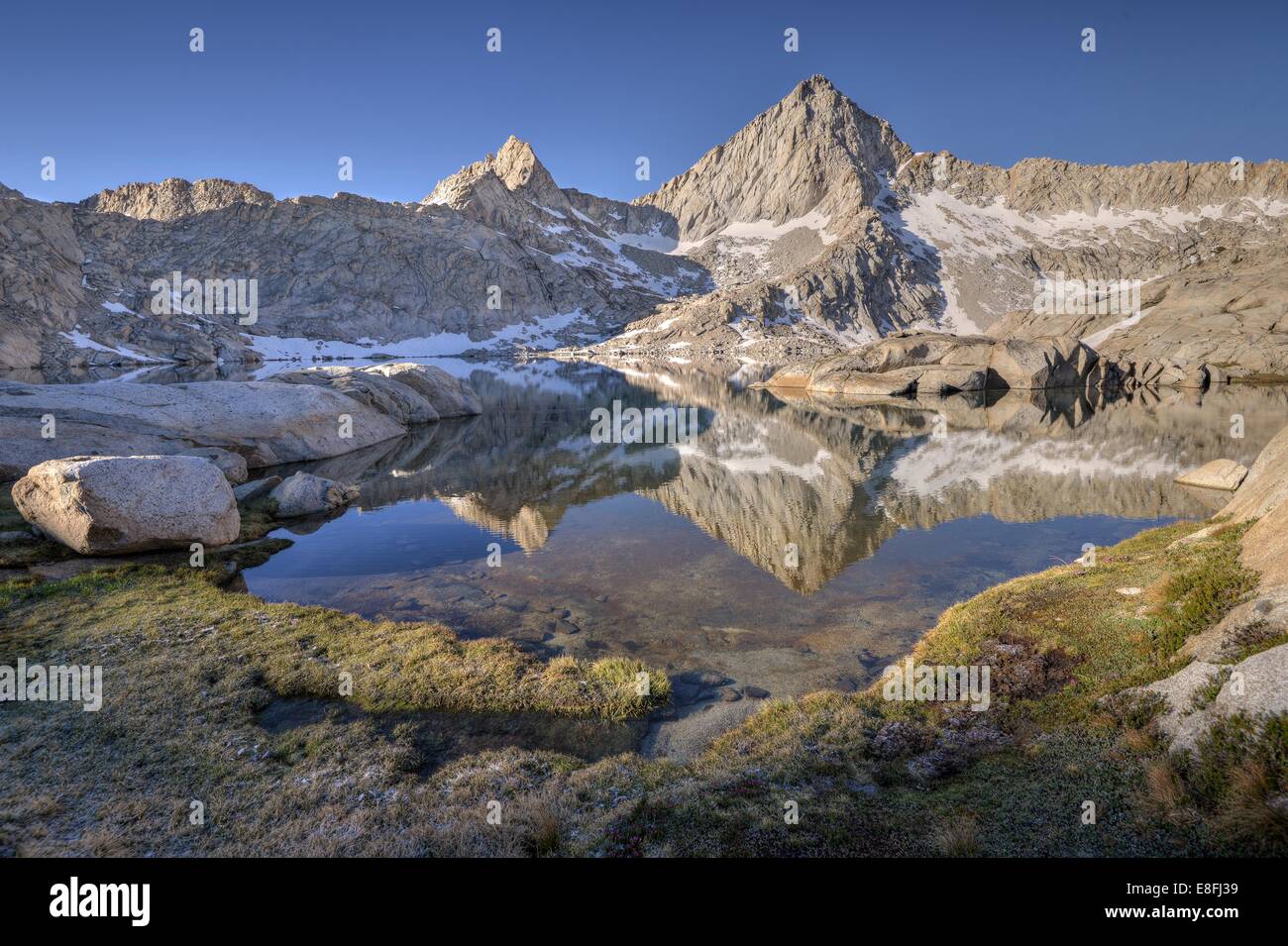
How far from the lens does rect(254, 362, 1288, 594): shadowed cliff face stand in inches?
901

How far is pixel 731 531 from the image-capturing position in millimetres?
22125

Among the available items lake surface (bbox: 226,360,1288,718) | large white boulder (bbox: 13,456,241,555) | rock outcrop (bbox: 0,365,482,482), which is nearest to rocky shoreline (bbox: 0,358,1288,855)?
lake surface (bbox: 226,360,1288,718)

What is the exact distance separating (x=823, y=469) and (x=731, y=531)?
12.8 metres

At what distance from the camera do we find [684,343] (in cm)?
18125

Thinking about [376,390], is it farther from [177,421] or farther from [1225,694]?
[1225,694]

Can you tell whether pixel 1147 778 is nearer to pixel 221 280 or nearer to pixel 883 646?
pixel 883 646

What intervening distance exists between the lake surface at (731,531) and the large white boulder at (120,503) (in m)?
3.20

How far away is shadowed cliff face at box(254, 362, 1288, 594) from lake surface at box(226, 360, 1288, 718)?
7.1 inches

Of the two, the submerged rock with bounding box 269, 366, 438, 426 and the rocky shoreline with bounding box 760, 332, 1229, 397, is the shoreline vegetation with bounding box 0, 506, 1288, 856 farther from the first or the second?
the rocky shoreline with bounding box 760, 332, 1229, 397

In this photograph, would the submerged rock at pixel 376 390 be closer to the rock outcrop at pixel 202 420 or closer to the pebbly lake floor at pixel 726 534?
the rock outcrop at pixel 202 420

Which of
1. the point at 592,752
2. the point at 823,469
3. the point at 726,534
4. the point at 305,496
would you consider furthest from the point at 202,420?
the point at 823,469
